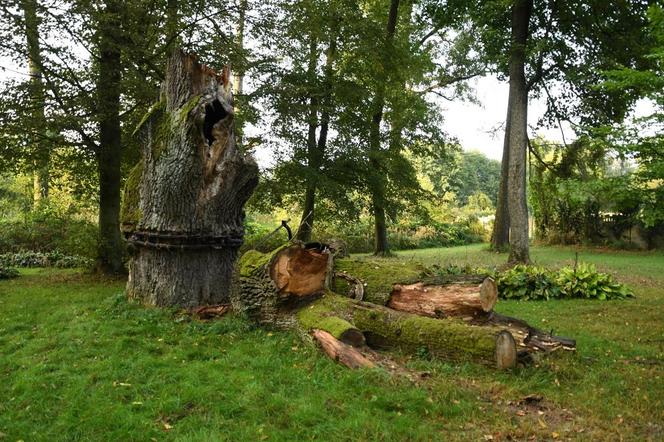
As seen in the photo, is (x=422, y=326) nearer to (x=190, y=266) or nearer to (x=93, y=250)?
(x=190, y=266)

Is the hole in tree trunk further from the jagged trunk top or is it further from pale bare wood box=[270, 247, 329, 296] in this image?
pale bare wood box=[270, 247, 329, 296]

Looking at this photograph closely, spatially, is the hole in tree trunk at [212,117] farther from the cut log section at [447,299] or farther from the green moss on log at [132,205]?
the cut log section at [447,299]

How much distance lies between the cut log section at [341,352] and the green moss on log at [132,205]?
359cm

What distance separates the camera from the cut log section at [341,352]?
4.88 meters

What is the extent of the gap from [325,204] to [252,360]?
9.97 m

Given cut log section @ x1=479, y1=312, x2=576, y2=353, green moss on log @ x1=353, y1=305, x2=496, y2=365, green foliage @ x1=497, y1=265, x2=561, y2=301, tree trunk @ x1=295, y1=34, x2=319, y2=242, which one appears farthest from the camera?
tree trunk @ x1=295, y1=34, x2=319, y2=242

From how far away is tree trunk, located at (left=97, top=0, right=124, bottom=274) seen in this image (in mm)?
9984

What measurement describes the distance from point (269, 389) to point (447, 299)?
8.70 feet

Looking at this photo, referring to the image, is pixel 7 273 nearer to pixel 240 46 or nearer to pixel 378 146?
pixel 240 46

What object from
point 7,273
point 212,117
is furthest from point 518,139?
point 7,273

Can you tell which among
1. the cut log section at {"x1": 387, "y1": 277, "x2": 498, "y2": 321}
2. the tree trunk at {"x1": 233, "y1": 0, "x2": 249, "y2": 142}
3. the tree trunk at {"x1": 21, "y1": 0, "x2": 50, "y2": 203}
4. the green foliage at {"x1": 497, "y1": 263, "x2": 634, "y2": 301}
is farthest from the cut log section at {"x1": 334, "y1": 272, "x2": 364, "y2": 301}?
the tree trunk at {"x1": 21, "y1": 0, "x2": 50, "y2": 203}

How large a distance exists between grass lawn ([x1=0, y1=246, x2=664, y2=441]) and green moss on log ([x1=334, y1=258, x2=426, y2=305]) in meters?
1.23

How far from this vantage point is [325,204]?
585 inches

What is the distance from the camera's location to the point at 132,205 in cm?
771
